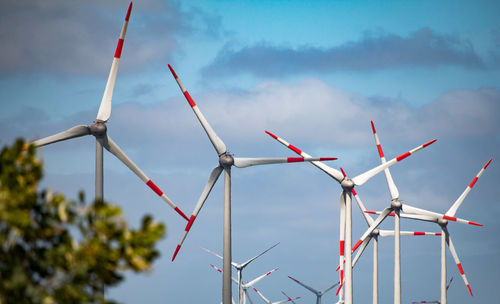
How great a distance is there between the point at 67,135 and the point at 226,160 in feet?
39.4

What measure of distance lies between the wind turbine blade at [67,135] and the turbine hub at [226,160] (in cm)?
1088

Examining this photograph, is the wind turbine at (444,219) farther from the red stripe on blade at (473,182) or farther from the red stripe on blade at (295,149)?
the red stripe on blade at (295,149)

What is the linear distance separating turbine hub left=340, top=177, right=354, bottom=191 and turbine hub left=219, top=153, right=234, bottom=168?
19.1 m

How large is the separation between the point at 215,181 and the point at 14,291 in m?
40.2

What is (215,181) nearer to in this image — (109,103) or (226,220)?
(226,220)

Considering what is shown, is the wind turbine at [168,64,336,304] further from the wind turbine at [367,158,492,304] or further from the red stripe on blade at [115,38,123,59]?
the wind turbine at [367,158,492,304]

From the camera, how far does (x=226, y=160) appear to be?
59.6 meters

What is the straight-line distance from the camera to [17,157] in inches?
920

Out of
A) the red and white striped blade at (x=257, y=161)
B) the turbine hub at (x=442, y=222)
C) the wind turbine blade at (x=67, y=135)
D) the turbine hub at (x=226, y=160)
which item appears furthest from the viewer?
the turbine hub at (x=442, y=222)

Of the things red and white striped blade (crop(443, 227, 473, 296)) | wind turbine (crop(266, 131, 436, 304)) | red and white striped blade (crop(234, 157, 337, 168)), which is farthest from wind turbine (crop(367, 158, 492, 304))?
red and white striped blade (crop(234, 157, 337, 168))

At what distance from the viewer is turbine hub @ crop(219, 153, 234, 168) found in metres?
59.7

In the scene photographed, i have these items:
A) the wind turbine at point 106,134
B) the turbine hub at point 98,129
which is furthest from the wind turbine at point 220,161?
the turbine hub at point 98,129

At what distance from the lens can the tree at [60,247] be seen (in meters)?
21.6

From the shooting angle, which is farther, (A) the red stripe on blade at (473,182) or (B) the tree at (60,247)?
(A) the red stripe on blade at (473,182)
